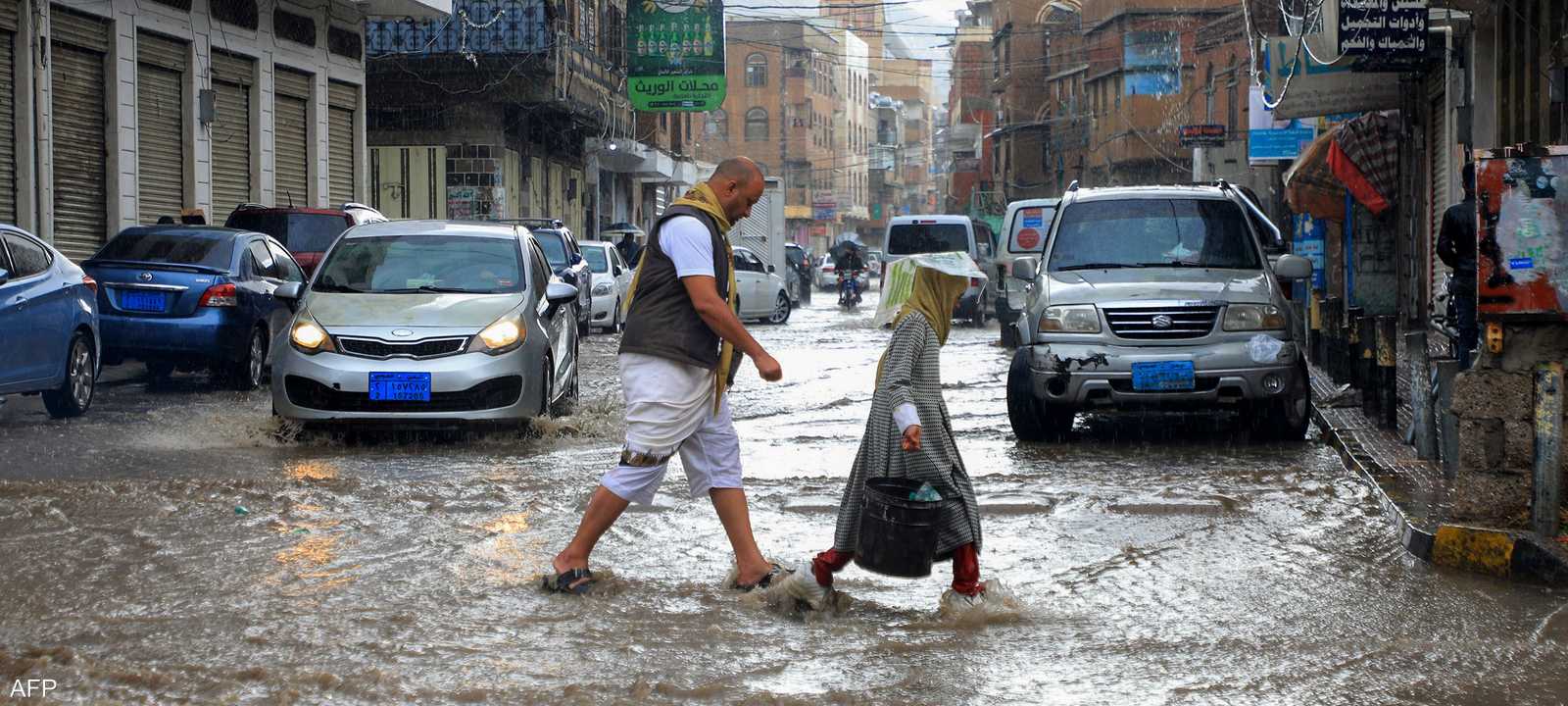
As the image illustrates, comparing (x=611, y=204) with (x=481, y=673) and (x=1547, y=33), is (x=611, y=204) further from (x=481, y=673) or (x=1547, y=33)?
(x=481, y=673)

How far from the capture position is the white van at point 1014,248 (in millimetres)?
23750

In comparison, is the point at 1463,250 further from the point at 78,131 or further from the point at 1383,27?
the point at 78,131

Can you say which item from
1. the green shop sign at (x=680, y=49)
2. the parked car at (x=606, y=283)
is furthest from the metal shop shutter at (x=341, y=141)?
the green shop sign at (x=680, y=49)

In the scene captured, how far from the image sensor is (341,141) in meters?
31.0

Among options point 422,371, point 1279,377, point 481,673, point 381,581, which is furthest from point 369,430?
point 481,673

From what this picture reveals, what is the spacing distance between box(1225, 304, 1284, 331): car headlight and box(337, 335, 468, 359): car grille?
493 cm

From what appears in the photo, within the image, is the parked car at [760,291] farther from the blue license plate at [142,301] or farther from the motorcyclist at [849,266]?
the blue license plate at [142,301]

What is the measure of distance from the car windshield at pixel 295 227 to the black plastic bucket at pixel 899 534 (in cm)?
1538

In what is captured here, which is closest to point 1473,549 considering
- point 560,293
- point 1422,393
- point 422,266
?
point 1422,393

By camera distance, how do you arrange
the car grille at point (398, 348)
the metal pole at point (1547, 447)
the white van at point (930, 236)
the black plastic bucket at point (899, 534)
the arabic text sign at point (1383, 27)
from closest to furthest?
the black plastic bucket at point (899, 534) → the metal pole at point (1547, 447) → the car grille at point (398, 348) → the arabic text sign at point (1383, 27) → the white van at point (930, 236)

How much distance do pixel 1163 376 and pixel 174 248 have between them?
9.20 metres

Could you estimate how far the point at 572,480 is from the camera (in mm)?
9688

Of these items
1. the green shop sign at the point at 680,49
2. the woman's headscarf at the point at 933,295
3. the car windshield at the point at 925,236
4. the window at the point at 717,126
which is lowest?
the woman's headscarf at the point at 933,295

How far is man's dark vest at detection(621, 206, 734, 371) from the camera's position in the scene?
6.34m
